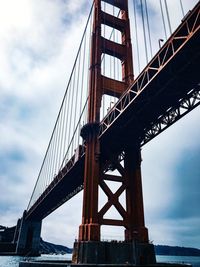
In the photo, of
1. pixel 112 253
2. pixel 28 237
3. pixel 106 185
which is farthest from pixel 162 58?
pixel 28 237

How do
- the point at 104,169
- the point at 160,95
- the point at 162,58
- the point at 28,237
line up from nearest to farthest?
the point at 162,58, the point at 160,95, the point at 104,169, the point at 28,237

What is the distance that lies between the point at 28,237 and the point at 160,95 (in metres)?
73.8

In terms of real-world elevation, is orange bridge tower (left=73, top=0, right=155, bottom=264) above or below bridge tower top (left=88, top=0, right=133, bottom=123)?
below

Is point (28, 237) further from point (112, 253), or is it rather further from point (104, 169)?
point (112, 253)

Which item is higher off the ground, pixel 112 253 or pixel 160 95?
pixel 160 95

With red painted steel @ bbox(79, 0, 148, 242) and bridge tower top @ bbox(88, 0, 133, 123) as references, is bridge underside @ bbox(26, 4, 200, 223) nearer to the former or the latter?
red painted steel @ bbox(79, 0, 148, 242)

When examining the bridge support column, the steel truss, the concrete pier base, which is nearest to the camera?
the steel truss

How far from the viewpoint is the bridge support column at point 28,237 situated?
76.4 metres

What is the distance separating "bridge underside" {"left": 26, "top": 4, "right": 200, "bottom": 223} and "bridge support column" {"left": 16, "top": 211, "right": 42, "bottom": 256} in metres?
59.1

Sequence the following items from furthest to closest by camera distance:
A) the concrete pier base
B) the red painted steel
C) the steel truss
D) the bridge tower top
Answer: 1. the bridge tower top
2. the red painted steel
3. the concrete pier base
4. the steel truss

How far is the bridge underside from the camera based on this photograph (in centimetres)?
1412

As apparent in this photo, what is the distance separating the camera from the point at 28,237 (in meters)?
78.8

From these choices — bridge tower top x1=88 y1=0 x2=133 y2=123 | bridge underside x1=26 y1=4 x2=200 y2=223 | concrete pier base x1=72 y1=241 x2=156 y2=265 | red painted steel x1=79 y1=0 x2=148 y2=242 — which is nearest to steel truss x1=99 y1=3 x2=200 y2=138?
bridge underside x1=26 y1=4 x2=200 y2=223

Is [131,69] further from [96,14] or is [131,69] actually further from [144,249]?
[144,249]
